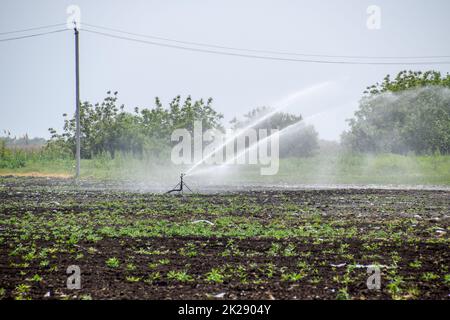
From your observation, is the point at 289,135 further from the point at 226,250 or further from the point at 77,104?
the point at 226,250

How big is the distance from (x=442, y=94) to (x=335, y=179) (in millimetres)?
24641

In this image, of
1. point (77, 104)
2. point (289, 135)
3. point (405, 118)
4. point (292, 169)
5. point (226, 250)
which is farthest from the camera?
point (289, 135)

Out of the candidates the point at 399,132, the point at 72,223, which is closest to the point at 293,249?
the point at 72,223

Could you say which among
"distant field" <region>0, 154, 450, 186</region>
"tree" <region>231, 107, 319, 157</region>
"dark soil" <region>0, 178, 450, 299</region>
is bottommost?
"dark soil" <region>0, 178, 450, 299</region>

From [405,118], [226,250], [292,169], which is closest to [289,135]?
[405,118]

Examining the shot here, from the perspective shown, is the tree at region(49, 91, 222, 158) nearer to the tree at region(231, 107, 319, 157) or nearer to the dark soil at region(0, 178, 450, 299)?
the tree at region(231, 107, 319, 157)

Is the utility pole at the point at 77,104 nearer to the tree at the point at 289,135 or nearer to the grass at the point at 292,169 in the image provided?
the grass at the point at 292,169

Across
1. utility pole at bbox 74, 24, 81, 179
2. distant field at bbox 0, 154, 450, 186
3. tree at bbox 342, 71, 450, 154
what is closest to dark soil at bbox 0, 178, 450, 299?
distant field at bbox 0, 154, 450, 186

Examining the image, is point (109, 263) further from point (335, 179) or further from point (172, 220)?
point (335, 179)

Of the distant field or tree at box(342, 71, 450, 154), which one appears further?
tree at box(342, 71, 450, 154)

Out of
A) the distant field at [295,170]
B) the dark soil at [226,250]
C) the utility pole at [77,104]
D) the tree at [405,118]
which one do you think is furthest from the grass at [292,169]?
the dark soil at [226,250]

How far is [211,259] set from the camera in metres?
9.99

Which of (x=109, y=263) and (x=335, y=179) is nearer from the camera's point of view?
(x=109, y=263)
